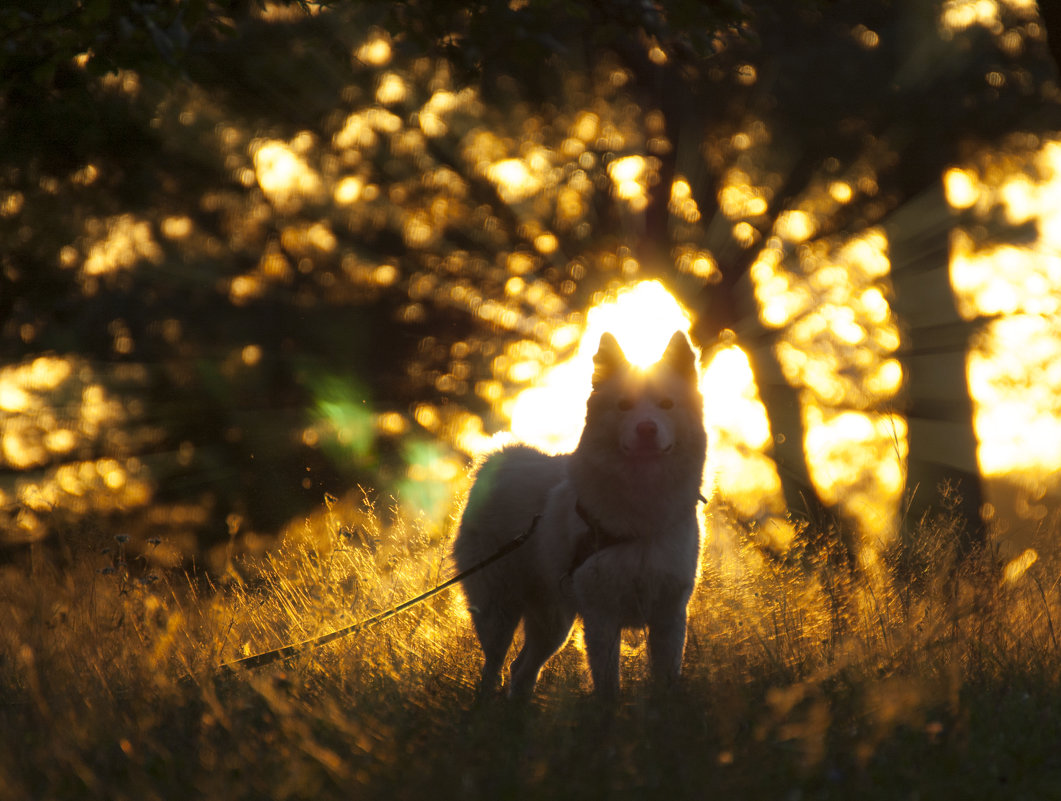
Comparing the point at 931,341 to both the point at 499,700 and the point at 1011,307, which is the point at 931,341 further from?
the point at 499,700

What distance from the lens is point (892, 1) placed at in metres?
10.2

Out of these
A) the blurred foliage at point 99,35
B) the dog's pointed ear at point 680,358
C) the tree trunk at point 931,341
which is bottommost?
the tree trunk at point 931,341

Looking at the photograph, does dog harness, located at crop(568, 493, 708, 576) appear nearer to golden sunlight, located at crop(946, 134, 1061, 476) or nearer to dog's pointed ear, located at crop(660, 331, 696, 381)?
dog's pointed ear, located at crop(660, 331, 696, 381)

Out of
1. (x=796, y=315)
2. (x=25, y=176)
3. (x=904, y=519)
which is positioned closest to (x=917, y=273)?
(x=796, y=315)

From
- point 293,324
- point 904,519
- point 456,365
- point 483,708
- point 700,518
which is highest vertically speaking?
point 293,324

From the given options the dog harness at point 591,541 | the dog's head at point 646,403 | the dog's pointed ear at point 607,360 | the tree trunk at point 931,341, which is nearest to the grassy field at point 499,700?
the dog harness at point 591,541

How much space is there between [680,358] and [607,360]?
0.40m

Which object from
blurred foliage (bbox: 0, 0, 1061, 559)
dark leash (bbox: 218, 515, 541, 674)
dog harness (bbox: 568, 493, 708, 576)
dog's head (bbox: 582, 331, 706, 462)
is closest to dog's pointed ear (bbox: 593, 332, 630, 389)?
dog's head (bbox: 582, 331, 706, 462)

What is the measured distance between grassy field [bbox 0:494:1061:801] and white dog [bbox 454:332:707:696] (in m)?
0.27

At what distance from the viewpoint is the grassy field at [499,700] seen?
309cm

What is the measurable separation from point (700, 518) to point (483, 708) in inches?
A: 65.8

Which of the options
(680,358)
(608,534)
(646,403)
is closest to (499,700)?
(608,534)

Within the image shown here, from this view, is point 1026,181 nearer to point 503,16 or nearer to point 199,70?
point 503,16

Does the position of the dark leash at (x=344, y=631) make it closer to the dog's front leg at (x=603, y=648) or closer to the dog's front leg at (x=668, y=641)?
the dog's front leg at (x=603, y=648)
